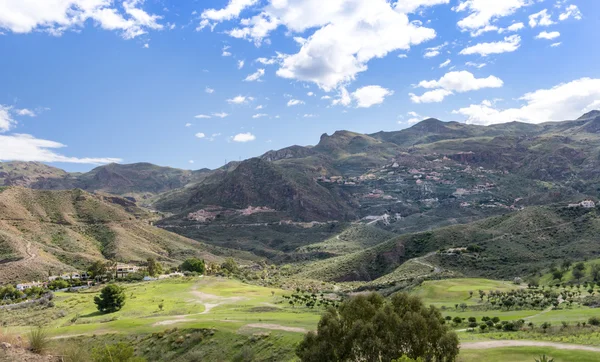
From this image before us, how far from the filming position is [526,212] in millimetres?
115750

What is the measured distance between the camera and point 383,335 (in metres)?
20.2

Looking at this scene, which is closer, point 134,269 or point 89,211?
point 134,269

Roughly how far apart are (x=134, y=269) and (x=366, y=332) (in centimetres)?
9127

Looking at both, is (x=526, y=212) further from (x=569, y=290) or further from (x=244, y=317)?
(x=244, y=317)

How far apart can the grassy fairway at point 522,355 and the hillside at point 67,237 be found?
90805 mm

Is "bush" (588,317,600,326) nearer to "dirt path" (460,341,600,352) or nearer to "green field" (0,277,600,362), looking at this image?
"green field" (0,277,600,362)

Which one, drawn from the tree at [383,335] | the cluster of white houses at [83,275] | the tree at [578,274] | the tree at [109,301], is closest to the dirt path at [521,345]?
the tree at [383,335]

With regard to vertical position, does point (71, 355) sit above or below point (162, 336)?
above

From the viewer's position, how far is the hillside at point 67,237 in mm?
93938

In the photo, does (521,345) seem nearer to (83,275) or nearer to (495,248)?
(495,248)

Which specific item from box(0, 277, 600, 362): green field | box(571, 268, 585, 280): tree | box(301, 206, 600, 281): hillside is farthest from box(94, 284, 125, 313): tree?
box(571, 268, 585, 280): tree

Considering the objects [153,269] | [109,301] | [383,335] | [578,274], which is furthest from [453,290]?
[153,269]

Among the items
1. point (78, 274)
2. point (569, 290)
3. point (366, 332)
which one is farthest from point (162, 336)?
point (78, 274)

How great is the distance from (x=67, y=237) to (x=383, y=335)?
4827 inches
